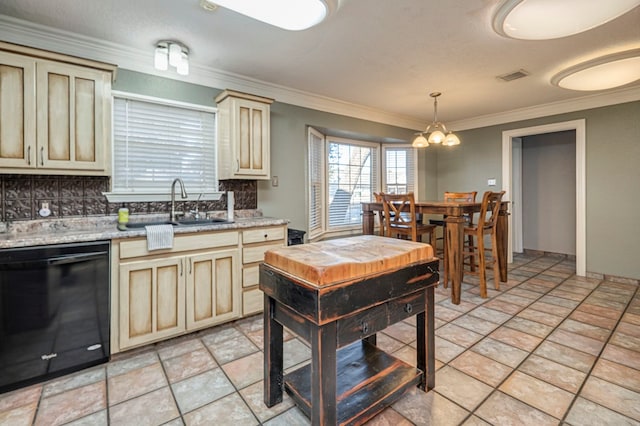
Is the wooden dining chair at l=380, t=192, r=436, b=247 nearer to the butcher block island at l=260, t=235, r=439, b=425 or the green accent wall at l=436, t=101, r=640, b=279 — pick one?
the butcher block island at l=260, t=235, r=439, b=425

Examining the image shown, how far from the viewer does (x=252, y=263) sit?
8.93 feet

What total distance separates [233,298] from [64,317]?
1119 millimetres

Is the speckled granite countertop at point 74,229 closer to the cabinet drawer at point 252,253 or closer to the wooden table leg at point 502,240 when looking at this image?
the cabinet drawer at point 252,253

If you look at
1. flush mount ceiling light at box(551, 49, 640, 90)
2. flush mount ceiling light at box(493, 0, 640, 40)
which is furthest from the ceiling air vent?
flush mount ceiling light at box(493, 0, 640, 40)

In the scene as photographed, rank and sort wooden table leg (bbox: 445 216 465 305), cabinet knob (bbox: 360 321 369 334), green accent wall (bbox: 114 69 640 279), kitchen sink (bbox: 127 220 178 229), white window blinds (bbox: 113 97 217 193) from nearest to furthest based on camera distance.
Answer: cabinet knob (bbox: 360 321 369 334), kitchen sink (bbox: 127 220 178 229), white window blinds (bbox: 113 97 217 193), wooden table leg (bbox: 445 216 465 305), green accent wall (bbox: 114 69 640 279)

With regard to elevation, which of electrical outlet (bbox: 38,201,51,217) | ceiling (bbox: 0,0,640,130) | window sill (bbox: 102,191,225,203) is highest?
ceiling (bbox: 0,0,640,130)

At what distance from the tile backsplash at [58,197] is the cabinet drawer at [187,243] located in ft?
2.11

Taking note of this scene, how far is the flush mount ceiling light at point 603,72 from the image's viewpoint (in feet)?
8.82

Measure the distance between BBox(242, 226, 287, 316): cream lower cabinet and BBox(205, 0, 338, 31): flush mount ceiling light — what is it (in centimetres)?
163

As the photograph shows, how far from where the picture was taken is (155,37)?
7.80ft

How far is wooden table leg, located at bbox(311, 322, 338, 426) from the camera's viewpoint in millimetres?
1199

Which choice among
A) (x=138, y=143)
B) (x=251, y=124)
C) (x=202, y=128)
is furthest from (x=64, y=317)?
(x=251, y=124)

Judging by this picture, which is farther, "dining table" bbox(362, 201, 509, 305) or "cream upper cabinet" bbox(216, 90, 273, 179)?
"dining table" bbox(362, 201, 509, 305)

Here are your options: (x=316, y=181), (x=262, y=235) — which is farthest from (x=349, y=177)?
(x=262, y=235)
